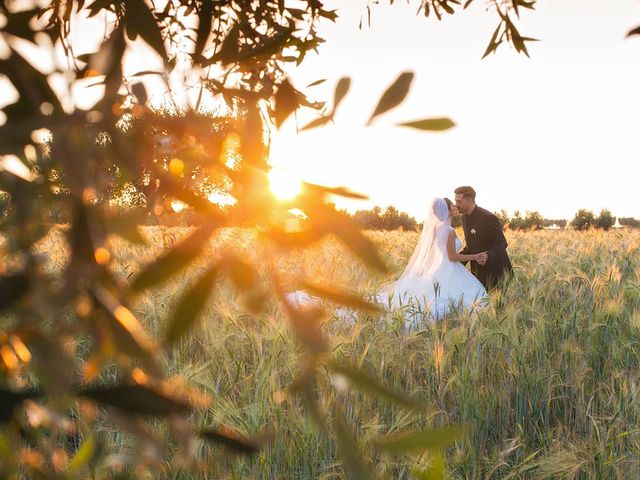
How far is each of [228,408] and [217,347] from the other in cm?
74

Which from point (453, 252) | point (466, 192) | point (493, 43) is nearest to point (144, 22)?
point (493, 43)

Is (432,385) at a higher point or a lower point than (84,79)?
lower

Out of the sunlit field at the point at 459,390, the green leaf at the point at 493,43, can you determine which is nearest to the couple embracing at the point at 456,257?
the sunlit field at the point at 459,390

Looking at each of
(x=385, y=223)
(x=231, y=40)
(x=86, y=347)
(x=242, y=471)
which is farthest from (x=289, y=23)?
(x=385, y=223)

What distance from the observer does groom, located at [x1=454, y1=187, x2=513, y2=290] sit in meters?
5.03

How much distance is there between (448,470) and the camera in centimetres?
178

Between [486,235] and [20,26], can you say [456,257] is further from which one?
[20,26]

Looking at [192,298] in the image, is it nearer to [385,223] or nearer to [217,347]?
[217,347]

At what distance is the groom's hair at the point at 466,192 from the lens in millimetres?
5051

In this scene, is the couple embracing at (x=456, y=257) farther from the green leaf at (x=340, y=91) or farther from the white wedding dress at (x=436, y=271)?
the green leaf at (x=340, y=91)

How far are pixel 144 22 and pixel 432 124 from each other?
20 cm

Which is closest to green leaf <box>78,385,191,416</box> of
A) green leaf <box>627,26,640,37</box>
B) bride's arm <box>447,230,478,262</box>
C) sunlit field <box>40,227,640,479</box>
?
green leaf <box>627,26,640,37</box>

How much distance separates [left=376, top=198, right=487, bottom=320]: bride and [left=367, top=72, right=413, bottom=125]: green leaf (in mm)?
4506

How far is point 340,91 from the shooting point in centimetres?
42
